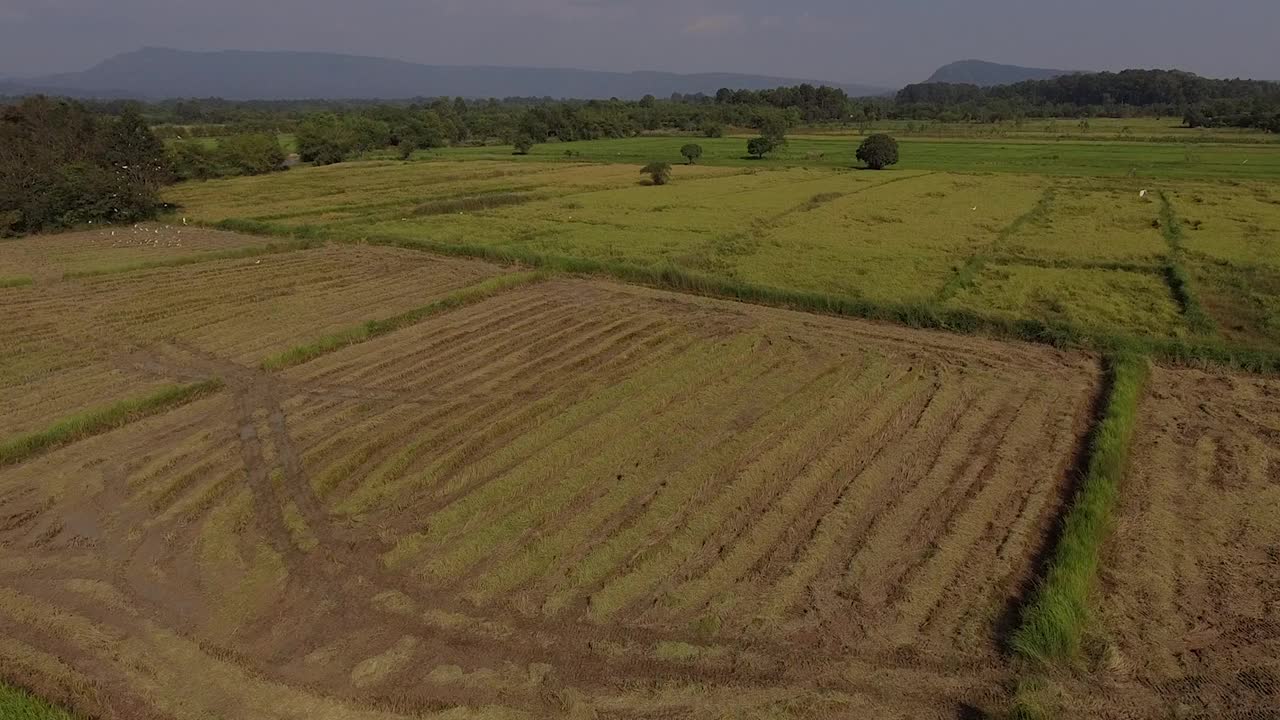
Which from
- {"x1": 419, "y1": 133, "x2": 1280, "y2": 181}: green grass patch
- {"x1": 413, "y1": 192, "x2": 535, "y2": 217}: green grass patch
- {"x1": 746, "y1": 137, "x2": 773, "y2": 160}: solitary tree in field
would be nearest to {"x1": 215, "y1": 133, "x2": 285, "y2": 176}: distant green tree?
{"x1": 419, "y1": 133, "x2": 1280, "y2": 181}: green grass patch

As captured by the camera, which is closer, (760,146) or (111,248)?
(111,248)

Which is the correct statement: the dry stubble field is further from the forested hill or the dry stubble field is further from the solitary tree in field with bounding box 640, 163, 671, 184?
the forested hill

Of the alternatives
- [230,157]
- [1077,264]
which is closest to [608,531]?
[1077,264]

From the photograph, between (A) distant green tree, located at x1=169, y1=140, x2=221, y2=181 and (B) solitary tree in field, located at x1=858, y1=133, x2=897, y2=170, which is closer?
(B) solitary tree in field, located at x1=858, y1=133, x2=897, y2=170

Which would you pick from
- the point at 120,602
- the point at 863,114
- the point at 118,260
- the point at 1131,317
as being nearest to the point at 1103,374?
the point at 1131,317

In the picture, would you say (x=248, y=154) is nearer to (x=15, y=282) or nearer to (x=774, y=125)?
(x=15, y=282)
